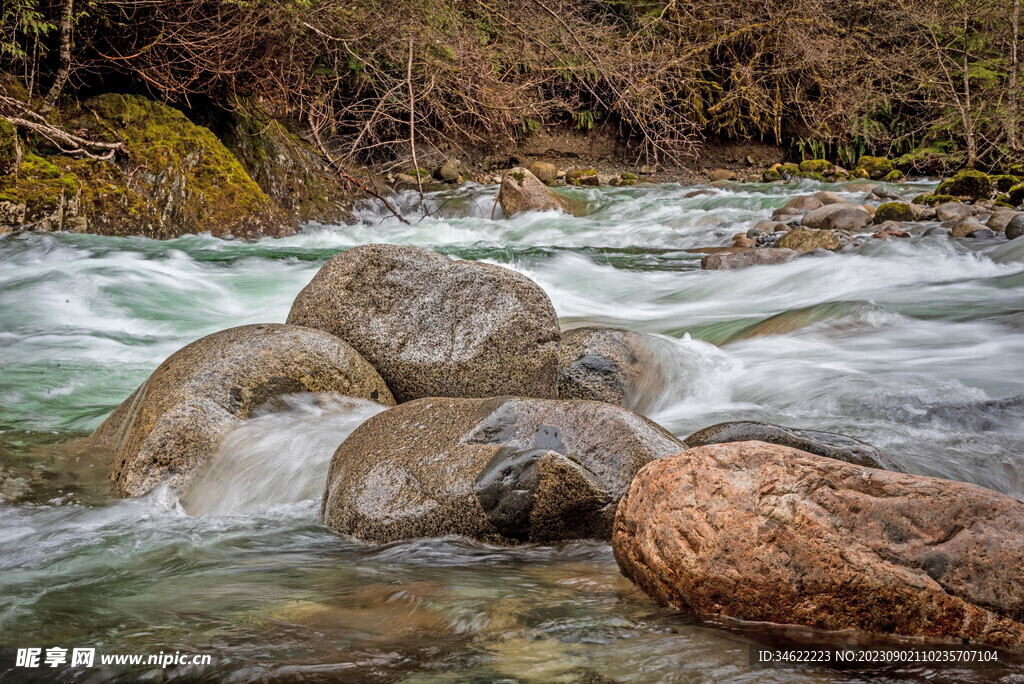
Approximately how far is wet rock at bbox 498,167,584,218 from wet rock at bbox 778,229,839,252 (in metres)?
4.56

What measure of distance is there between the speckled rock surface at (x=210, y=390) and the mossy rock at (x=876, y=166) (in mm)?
17948

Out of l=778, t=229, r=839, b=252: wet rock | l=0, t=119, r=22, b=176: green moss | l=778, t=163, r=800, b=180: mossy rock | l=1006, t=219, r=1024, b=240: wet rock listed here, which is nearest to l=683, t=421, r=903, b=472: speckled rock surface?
l=778, t=229, r=839, b=252: wet rock

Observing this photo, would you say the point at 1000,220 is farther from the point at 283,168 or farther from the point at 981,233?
the point at 283,168

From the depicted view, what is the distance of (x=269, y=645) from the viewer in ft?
7.23

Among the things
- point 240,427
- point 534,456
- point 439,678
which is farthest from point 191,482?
point 439,678

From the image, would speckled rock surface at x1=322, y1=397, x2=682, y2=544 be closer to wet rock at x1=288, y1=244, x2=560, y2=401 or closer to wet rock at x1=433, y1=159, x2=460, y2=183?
wet rock at x1=288, y1=244, x2=560, y2=401

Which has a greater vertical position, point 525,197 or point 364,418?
point 525,197

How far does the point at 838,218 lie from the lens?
1117cm

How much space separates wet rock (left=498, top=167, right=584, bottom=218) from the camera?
13.1 metres

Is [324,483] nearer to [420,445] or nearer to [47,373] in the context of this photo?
[420,445]

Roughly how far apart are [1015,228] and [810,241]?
2.19 m

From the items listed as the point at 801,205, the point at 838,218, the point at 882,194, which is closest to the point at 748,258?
the point at 838,218

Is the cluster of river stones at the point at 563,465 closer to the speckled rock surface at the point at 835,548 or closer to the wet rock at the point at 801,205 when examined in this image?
the speckled rock surface at the point at 835,548

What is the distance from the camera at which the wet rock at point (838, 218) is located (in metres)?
11.0
